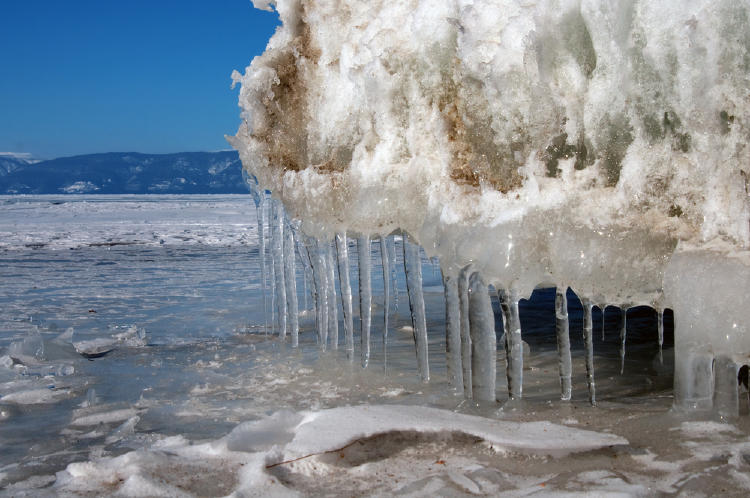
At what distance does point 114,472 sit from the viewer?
5.93 ft

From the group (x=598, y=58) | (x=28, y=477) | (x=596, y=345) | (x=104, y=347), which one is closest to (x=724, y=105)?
(x=598, y=58)

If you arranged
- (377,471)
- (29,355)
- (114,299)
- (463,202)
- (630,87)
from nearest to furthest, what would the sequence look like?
(377,471)
(630,87)
(463,202)
(29,355)
(114,299)

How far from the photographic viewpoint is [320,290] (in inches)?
134

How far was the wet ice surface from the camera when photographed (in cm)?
170

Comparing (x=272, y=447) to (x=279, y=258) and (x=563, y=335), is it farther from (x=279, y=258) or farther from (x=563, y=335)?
(x=279, y=258)

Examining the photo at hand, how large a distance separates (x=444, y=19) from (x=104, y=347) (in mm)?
2589

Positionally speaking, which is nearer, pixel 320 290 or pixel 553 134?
pixel 553 134

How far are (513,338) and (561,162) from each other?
0.63 metres

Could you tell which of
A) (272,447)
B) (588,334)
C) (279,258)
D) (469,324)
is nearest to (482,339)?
(469,324)

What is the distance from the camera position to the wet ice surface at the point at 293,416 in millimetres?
1700

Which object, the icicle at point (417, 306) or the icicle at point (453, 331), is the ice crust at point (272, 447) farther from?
the icicle at point (417, 306)

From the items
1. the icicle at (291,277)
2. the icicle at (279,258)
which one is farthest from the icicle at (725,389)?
the icicle at (279,258)

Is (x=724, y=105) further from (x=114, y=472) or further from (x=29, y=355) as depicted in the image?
(x=29, y=355)

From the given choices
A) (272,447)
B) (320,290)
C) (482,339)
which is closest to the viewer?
(272,447)
